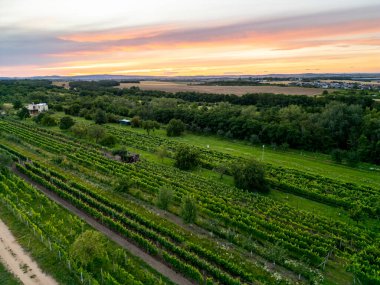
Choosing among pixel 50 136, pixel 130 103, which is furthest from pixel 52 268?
pixel 130 103

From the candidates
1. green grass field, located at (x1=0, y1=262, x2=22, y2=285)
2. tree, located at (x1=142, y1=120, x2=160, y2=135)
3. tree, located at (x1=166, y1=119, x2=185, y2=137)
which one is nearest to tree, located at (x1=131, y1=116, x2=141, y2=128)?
tree, located at (x1=142, y1=120, x2=160, y2=135)

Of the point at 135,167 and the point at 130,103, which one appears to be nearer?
the point at 135,167

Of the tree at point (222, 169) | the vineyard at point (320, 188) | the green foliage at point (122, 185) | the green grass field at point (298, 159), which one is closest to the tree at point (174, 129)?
the green grass field at point (298, 159)

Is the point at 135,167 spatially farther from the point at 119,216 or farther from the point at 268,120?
the point at 268,120

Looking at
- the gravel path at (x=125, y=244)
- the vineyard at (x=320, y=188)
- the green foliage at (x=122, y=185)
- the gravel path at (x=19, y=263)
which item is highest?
the green foliage at (x=122, y=185)

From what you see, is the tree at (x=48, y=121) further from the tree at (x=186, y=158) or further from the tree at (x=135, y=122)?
the tree at (x=186, y=158)

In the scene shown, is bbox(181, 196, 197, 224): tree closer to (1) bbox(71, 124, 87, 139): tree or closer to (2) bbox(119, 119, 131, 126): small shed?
(1) bbox(71, 124, 87, 139): tree
